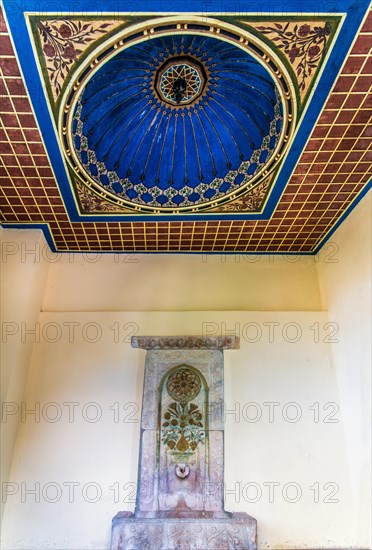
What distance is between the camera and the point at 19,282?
132 inches

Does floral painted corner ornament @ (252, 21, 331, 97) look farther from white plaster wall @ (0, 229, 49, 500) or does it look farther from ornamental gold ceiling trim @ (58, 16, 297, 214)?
white plaster wall @ (0, 229, 49, 500)

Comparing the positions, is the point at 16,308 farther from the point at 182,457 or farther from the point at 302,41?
the point at 302,41

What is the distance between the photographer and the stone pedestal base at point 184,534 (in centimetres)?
282

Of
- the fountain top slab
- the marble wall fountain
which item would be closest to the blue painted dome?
the fountain top slab

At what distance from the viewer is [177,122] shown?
9.68 feet

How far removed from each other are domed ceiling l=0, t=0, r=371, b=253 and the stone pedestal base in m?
2.37

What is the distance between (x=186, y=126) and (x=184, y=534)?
3130 mm

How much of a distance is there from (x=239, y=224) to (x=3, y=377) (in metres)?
2.39

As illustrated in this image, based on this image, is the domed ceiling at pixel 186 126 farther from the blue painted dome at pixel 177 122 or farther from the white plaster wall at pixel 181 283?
the white plaster wall at pixel 181 283

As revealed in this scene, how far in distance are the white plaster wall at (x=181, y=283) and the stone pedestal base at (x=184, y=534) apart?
1.76 m

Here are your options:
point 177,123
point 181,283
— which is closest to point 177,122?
point 177,123

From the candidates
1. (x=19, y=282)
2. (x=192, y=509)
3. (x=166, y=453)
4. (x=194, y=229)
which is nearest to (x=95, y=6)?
(x=194, y=229)

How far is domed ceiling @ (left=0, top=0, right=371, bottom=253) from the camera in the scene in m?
1.95

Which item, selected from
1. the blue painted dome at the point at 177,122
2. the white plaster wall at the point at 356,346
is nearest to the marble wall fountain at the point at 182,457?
the white plaster wall at the point at 356,346
